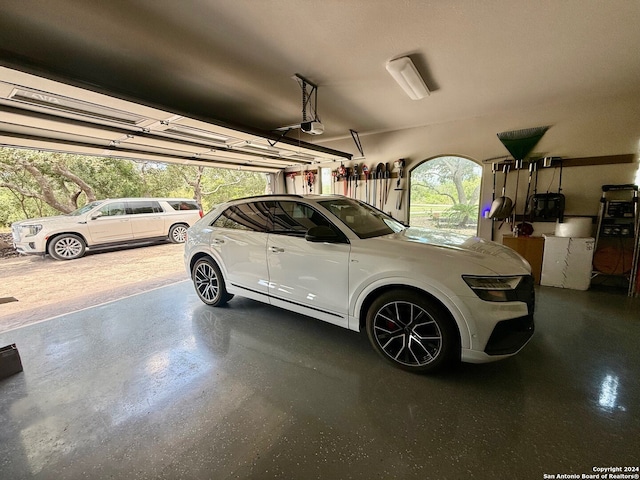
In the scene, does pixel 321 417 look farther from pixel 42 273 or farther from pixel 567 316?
pixel 42 273

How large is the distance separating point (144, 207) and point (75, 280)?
3.29m

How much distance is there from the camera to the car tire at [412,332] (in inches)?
70.5

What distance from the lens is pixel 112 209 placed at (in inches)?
260

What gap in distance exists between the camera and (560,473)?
1.22m

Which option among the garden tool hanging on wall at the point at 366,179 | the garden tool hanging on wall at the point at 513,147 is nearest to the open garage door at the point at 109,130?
the garden tool hanging on wall at the point at 366,179

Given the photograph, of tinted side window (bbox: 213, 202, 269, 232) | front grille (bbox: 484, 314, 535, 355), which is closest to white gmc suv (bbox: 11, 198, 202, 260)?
tinted side window (bbox: 213, 202, 269, 232)

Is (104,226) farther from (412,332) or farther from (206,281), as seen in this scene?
(412,332)

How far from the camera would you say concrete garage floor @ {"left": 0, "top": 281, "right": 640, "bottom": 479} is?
1.29 meters

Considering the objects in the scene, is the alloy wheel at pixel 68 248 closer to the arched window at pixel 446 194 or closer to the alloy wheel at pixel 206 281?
the alloy wheel at pixel 206 281

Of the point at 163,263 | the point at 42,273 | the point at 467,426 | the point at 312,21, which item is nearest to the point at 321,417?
the point at 467,426

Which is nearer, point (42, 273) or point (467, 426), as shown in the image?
point (467, 426)

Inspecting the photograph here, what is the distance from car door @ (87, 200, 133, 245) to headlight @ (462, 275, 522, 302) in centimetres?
781

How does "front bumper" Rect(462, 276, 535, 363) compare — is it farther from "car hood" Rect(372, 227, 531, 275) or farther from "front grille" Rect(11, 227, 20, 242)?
"front grille" Rect(11, 227, 20, 242)

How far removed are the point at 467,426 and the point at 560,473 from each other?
1.29ft
